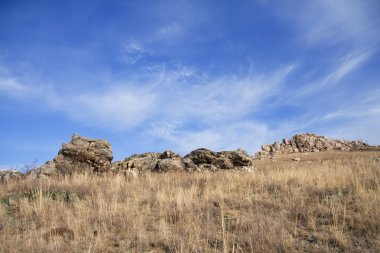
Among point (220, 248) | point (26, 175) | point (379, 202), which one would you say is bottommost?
point (220, 248)

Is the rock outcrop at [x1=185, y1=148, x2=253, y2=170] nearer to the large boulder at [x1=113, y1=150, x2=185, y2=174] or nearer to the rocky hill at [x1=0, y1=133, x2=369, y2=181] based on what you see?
the rocky hill at [x1=0, y1=133, x2=369, y2=181]

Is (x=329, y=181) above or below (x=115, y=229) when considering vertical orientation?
above

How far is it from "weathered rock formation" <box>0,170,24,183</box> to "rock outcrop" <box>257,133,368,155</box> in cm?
2755

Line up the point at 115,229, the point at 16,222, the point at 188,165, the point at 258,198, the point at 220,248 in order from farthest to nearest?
the point at 188,165 → the point at 258,198 → the point at 16,222 → the point at 115,229 → the point at 220,248

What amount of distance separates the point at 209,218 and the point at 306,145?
108 ft

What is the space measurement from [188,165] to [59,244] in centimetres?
1092

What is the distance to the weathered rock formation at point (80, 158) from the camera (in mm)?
14688

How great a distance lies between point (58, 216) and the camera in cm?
784

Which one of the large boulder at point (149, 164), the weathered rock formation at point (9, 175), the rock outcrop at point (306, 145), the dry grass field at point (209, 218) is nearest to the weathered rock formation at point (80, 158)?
the weathered rock formation at point (9, 175)

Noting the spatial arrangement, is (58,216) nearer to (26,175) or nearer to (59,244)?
(59,244)

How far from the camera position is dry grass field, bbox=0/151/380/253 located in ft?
18.4

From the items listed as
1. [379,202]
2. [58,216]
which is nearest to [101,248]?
[58,216]

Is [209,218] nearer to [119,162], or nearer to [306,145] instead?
[119,162]

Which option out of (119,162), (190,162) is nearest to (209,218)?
(190,162)
